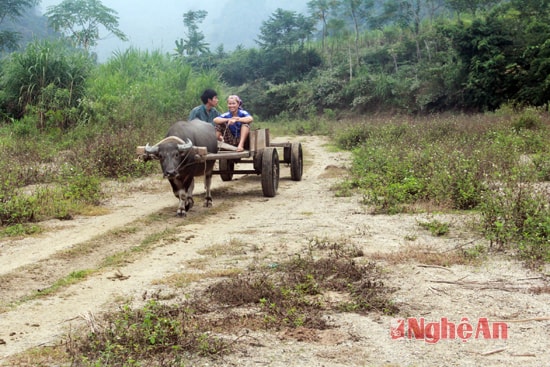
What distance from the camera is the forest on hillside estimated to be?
53.2ft

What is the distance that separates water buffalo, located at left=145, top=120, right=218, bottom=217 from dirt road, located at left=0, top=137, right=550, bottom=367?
0.37 m

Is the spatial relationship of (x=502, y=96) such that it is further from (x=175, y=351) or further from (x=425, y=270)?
(x=175, y=351)

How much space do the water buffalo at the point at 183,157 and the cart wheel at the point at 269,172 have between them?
98 cm

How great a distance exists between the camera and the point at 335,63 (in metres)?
49.2

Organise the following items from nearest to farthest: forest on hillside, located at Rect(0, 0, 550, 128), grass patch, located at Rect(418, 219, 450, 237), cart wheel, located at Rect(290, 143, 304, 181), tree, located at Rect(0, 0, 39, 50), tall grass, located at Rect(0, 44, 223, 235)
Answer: grass patch, located at Rect(418, 219, 450, 237) → tall grass, located at Rect(0, 44, 223, 235) → cart wheel, located at Rect(290, 143, 304, 181) → forest on hillside, located at Rect(0, 0, 550, 128) → tree, located at Rect(0, 0, 39, 50)

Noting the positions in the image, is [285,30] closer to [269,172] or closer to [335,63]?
[335,63]

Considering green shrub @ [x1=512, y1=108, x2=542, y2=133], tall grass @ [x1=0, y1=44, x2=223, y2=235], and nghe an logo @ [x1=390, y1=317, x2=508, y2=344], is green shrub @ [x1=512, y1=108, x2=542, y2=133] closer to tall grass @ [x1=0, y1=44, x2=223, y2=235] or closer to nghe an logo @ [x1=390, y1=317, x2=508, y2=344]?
tall grass @ [x1=0, y1=44, x2=223, y2=235]

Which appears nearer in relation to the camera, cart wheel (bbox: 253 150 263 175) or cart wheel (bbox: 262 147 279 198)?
cart wheel (bbox: 262 147 279 198)

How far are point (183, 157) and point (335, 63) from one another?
1679 inches

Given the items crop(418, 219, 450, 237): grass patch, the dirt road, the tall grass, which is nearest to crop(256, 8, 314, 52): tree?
the tall grass

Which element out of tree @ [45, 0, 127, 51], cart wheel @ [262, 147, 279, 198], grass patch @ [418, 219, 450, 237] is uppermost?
tree @ [45, 0, 127, 51]

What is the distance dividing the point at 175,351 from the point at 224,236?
3.41 meters

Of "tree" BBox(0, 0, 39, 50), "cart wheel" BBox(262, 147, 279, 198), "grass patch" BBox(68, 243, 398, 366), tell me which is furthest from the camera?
"tree" BBox(0, 0, 39, 50)

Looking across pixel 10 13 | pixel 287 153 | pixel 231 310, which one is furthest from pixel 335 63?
pixel 231 310
